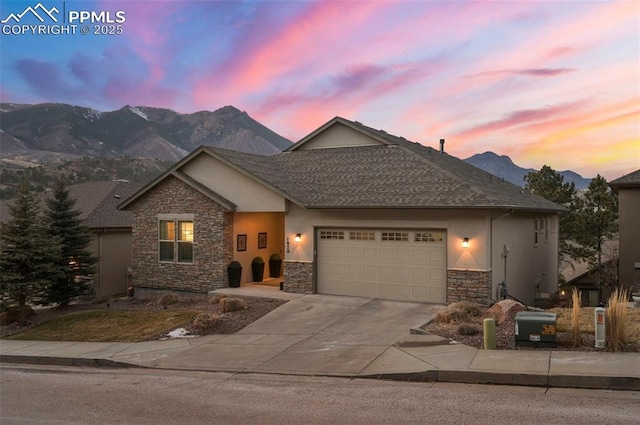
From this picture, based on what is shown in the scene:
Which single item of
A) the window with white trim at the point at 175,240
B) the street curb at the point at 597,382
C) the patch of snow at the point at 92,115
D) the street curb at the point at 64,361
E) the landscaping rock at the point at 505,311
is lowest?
the street curb at the point at 64,361

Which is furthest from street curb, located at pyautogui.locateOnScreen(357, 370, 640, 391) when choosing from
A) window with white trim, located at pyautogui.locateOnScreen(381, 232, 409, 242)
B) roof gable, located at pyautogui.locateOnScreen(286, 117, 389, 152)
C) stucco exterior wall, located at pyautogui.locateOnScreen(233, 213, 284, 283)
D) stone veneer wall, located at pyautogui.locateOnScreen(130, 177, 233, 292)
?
roof gable, located at pyautogui.locateOnScreen(286, 117, 389, 152)

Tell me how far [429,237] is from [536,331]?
6.47m

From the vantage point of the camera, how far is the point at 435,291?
1653cm

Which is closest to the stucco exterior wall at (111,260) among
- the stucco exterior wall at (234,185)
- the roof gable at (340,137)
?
the stucco exterior wall at (234,185)

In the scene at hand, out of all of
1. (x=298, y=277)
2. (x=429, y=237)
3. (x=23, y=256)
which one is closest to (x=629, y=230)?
(x=429, y=237)

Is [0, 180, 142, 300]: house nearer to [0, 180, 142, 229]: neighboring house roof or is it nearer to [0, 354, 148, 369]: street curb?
[0, 180, 142, 229]: neighboring house roof

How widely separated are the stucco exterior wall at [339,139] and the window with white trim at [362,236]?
6178 millimetres

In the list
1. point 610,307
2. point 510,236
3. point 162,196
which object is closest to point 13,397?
point 610,307

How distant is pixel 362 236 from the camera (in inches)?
704

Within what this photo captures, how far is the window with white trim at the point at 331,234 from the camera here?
722 inches

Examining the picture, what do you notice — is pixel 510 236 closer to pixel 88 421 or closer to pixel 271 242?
pixel 271 242

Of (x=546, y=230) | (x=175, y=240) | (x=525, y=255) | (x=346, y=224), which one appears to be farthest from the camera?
(x=546, y=230)

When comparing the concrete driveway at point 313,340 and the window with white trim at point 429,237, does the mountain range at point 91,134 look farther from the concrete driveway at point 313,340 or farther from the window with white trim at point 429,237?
the window with white trim at point 429,237

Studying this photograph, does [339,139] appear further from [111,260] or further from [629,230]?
[629,230]
